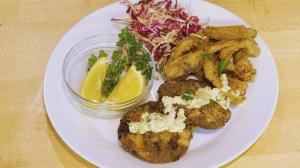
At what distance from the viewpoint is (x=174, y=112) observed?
2783 mm

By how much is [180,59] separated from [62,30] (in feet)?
3.80

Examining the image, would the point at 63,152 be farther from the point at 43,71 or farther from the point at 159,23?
the point at 159,23

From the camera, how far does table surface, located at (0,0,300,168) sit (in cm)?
287

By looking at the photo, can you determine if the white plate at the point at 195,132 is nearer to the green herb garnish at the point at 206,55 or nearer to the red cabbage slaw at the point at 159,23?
the green herb garnish at the point at 206,55

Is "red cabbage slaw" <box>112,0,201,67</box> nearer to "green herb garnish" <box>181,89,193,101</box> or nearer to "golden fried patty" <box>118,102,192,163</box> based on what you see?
"green herb garnish" <box>181,89,193,101</box>

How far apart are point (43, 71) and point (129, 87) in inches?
31.3

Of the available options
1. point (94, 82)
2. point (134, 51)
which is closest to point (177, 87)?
point (134, 51)

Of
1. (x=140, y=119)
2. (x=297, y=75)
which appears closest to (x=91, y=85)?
(x=140, y=119)

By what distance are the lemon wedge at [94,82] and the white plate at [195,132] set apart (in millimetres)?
142

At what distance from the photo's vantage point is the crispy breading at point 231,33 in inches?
128

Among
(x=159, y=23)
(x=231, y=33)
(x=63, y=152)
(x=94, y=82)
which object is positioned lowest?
(x=63, y=152)

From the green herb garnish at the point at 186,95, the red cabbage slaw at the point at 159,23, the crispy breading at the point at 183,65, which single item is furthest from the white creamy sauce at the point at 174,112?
the red cabbage slaw at the point at 159,23

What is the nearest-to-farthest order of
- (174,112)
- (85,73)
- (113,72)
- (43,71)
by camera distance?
(174,112)
(113,72)
(85,73)
(43,71)

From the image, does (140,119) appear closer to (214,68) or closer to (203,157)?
(203,157)
